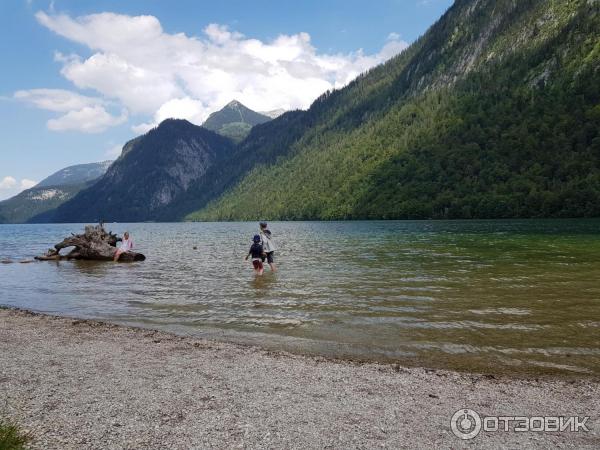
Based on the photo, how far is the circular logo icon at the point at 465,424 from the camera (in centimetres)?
664

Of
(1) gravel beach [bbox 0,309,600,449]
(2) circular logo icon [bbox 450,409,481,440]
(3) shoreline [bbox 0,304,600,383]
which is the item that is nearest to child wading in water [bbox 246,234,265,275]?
(3) shoreline [bbox 0,304,600,383]

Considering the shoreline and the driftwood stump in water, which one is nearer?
the shoreline

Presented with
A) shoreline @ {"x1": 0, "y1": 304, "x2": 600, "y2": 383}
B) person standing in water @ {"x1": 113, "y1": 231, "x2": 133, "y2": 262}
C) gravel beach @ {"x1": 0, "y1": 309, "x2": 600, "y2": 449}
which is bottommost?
shoreline @ {"x1": 0, "y1": 304, "x2": 600, "y2": 383}

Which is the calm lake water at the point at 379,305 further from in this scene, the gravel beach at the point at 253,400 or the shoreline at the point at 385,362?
the gravel beach at the point at 253,400

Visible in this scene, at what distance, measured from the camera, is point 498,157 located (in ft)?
548

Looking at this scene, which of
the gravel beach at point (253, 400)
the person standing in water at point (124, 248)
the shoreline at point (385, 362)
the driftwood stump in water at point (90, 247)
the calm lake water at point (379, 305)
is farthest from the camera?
the driftwood stump in water at point (90, 247)

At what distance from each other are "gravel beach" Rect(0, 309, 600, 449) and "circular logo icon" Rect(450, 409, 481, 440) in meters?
0.12

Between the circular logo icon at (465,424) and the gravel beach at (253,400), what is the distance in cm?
12

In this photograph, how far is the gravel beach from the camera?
21.3ft

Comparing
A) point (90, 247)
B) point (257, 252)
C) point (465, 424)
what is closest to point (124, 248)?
point (90, 247)

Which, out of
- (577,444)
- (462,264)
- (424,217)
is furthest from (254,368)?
(424,217)

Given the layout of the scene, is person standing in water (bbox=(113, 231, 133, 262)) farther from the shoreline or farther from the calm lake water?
the shoreline

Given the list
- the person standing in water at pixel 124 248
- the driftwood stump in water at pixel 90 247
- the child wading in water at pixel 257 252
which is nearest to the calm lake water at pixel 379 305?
the child wading in water at pixel 257 252

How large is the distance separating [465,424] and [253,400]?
3.89 meters
